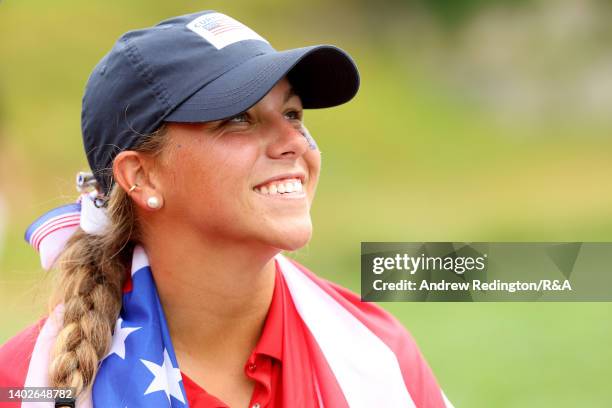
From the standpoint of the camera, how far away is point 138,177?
226 cm

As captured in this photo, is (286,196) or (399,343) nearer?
(286,196)

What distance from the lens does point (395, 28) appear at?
1310 centimetres

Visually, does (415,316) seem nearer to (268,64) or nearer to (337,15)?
(268,64)

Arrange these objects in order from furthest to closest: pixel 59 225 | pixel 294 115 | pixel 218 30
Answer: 1. pixel 59 225
2. pixel 294 115
3. pixel 218 30

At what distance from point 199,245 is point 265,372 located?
1.31 feet

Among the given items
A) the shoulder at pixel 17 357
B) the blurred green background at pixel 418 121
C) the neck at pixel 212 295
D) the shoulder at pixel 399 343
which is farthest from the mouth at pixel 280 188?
the blurred green background at pixel 418 121

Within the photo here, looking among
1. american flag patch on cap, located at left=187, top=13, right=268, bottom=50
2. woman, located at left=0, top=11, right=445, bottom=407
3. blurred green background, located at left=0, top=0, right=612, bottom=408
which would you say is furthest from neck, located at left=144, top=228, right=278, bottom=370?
blurred green background, located at left=0, top=0, right=612, bottom=408

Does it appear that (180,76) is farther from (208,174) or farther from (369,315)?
(369,315)

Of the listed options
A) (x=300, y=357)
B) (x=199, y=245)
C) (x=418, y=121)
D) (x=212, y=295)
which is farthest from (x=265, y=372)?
(x=418, y=121)

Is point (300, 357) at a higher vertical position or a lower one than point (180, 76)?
lower

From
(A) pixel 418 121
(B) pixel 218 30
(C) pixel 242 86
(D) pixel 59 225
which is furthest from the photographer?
(A) pixel 418 121

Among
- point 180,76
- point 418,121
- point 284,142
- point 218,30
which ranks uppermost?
point 418,121

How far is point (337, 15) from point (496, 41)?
2392 millimetres

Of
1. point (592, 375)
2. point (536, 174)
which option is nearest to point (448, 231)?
point (536, 174)
